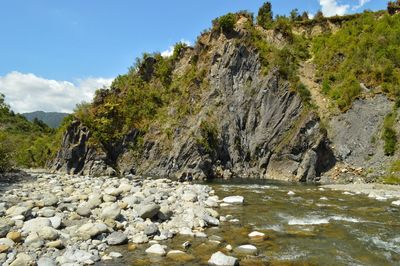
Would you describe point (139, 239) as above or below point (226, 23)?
below

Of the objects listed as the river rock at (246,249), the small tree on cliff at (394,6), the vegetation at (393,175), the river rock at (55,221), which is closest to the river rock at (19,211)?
the river rock at (55,221)

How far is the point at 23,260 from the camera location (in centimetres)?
1048

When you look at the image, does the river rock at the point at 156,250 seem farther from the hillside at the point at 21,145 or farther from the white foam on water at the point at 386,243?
the hillside at the point at 21,145

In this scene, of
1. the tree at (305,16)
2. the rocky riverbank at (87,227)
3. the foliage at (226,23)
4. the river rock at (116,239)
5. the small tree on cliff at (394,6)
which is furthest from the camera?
the tree at (305,16)

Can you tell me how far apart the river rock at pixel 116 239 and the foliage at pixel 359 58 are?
36.2 metres

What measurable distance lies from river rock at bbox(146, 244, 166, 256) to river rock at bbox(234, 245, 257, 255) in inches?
99.5

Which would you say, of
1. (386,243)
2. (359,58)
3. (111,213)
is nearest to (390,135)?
(359,58)

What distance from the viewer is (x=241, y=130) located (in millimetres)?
44875

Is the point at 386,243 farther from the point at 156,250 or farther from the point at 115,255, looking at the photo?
the point at 115,255

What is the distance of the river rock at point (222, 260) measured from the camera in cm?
1076

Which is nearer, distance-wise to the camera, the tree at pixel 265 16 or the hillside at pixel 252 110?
the hillside at pixel 252 110

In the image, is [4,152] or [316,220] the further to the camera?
[4,152]

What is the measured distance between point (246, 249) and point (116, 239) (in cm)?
471

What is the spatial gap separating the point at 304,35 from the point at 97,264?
59.9 metres
